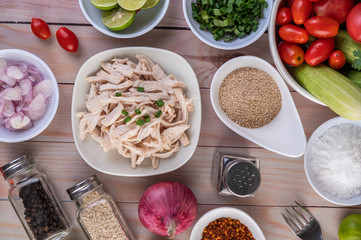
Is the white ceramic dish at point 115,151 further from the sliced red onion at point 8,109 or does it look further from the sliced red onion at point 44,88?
the sliced red onion at point 8,109

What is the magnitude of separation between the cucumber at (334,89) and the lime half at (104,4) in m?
0.74

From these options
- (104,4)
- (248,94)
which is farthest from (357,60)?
(104,4)

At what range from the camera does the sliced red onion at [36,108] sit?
1318 mm

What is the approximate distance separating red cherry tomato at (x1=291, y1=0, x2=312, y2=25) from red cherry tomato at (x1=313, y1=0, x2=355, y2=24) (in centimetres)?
4

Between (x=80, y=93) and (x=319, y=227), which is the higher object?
(x=80, y=93)

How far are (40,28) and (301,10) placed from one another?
0.96 metres

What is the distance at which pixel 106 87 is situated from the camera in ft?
4.41

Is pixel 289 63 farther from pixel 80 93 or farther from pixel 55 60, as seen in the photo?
pixel 55 60

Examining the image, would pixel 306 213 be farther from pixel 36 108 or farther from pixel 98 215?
pixel 36 108

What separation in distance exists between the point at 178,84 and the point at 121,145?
0.31m

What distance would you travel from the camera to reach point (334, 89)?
48.1 inches

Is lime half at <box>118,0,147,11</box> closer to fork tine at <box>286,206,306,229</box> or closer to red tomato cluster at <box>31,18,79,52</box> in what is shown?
red tomato cluster at <box>31,18,79,52</box>

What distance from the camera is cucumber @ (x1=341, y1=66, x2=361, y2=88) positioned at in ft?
4.15

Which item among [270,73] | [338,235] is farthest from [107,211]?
[338,235]
